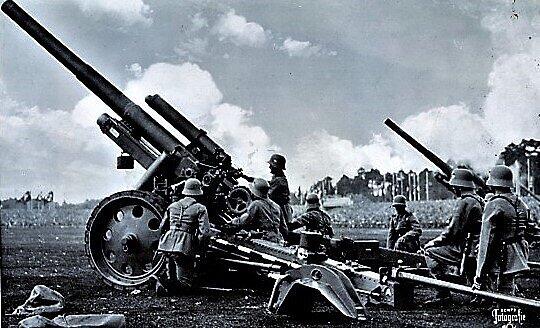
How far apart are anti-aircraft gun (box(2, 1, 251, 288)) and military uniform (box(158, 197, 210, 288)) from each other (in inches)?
8.1

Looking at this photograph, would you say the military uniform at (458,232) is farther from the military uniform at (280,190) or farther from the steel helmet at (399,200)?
the military uniform at (280,190)

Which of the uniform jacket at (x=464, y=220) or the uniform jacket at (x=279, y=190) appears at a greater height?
the uniform jacket at (x=279, y=190)

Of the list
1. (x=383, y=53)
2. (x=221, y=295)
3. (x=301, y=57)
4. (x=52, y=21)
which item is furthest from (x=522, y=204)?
(x=52, y=21)

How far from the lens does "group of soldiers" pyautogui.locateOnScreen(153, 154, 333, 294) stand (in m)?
6.96

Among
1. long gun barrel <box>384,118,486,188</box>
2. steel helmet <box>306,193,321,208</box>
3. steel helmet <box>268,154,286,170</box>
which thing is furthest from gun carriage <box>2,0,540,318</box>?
long gun barrel <box>384,118,486,188</box>

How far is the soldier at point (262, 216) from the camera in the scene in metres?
7.57

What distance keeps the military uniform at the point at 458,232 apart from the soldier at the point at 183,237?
7.03 feet

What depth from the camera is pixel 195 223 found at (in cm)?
703

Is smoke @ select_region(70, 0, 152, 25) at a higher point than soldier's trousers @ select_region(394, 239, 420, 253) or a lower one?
higher

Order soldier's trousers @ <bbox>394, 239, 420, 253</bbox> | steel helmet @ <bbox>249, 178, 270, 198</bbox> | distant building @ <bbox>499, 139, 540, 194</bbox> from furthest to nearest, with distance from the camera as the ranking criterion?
1. soldier's trousers @ <bbox>394, 239, 420, 253</bbox>
2. steel helmet @ <bbox>249, 178, 270, 198</bbox>
3. distant building @ <bbox>499, 139, 540, 194</bbox>

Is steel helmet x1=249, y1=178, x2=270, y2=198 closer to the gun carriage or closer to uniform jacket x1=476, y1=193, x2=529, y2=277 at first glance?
the gun carriage

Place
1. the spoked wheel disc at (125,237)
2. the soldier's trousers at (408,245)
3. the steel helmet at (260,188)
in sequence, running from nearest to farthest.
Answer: the spoked wheel disc at (125,237) → the steel helmet at (260,188) → the soldier's trousers at (408,245)

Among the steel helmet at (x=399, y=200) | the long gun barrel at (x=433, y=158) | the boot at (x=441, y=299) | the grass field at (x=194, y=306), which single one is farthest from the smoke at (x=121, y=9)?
the steel helmet at (x=399, y=200)

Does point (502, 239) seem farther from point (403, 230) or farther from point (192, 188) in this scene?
point (192, 188)
